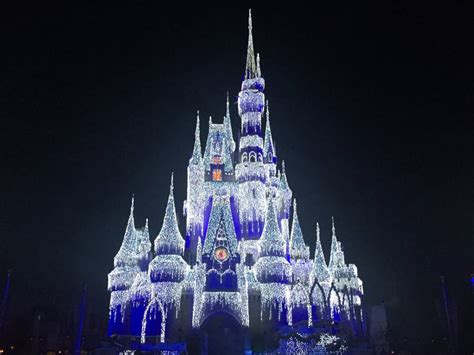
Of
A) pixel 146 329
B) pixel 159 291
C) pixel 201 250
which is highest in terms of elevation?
pixel 201 250

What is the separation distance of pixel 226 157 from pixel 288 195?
8.09 meters

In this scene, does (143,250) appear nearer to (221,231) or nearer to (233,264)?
(221,231)

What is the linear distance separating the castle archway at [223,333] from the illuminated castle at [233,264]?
22 centimetres

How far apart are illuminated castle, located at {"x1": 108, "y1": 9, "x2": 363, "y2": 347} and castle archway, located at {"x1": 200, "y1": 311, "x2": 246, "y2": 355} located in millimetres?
225

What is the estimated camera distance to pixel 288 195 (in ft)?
173

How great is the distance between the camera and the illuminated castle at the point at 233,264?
127ft

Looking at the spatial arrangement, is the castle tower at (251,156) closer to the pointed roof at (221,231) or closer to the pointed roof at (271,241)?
the pointed roof at (271,241)

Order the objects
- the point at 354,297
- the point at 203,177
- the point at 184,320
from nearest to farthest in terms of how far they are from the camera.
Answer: the point at 184,320, the point at 354,297, the point at 203,177

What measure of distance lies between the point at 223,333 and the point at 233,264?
220 inches

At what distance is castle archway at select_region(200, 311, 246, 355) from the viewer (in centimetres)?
3778

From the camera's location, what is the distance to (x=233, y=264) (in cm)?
3988

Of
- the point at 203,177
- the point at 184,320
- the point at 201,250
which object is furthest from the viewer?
the point at 203,177
